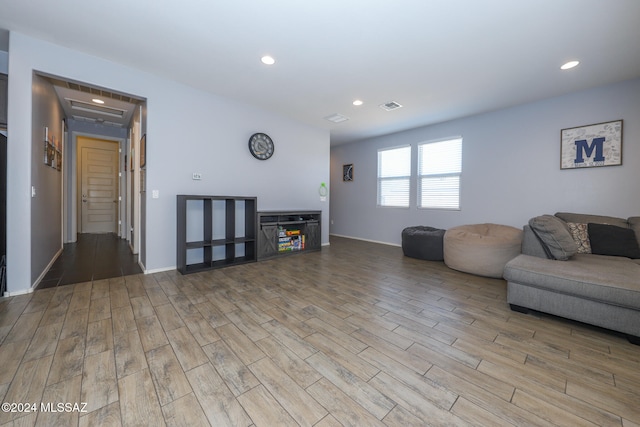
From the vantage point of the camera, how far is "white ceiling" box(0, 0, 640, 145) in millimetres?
2080

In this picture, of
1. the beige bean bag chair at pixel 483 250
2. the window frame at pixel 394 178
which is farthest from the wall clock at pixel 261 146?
the beige bean bag chair at pixel 483 250

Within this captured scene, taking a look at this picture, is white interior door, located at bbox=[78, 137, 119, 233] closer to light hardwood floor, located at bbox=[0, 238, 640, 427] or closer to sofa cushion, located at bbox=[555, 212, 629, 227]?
light hardwood floor, located at bbox=[0, 238, 640, 427]

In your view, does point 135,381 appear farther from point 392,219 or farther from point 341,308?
point 392,219

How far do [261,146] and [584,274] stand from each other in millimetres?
4355

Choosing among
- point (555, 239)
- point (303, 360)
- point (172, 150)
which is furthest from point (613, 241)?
point (172, 150)

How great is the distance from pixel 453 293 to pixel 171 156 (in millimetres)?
4021

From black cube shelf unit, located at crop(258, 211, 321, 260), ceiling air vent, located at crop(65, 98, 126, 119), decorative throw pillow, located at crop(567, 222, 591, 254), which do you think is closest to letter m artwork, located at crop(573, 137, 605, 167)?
decorative throw pillow, located at crop(567, 222, 591, 254)

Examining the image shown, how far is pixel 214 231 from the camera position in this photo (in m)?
3.96

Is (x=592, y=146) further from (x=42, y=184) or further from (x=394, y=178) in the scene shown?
(x=42, y=184)

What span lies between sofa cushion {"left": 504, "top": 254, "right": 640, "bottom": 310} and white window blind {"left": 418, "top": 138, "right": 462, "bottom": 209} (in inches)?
96.7

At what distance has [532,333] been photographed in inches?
78.7

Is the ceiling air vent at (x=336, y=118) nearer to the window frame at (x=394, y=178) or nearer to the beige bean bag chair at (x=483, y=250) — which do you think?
the window frame at (x=394, y=178)

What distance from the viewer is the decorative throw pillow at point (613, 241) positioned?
2.74 m

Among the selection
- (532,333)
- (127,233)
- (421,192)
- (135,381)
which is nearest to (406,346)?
(532,333)
